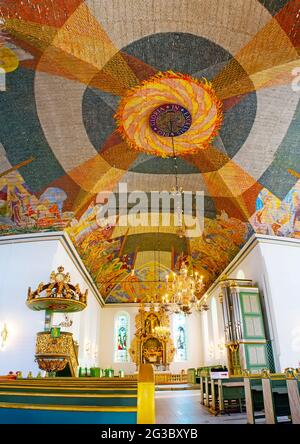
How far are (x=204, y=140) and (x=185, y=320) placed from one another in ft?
50.6

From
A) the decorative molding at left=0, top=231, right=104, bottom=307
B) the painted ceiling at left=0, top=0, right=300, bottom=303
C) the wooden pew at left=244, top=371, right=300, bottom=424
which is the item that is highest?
the painted ceiling at left=0, top=0, right=300, bottom=303

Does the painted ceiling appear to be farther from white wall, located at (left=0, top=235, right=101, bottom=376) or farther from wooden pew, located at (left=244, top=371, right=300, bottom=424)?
wooden pew, located at (left=244, top=371, right=300, bottom=424)

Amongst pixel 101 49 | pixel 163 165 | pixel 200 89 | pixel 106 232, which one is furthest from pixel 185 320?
pixel 101 49

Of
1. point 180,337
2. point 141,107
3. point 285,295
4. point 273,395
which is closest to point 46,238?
point 141,107

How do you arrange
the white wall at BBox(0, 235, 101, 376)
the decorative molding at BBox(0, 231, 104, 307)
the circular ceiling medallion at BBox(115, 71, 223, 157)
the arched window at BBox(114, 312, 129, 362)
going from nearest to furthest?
the circular ceiling medallion at BBox(115, 71, 223, 157) < the white wall at BBox(0, 235, 101, 376) < the decorative molding at BBox(0, 231, 104, 307) < the arched window at BBox(114, 312, 129, 362)

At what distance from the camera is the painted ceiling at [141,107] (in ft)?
20.6

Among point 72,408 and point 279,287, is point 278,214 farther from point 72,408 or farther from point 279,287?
point 72,408

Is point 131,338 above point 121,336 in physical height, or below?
below

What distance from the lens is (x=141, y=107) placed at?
8.20 m

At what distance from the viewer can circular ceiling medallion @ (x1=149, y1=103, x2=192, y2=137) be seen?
8.22 metres

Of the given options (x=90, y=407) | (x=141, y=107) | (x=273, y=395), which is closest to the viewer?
(x=90, y=407)

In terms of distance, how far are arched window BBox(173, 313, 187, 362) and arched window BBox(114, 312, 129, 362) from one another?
129 inches

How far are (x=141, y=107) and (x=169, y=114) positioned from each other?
2.52ft

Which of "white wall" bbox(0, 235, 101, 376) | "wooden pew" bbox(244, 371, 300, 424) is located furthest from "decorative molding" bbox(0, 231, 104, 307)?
"wooden pew" bbox(244, 371, 300, 424)
